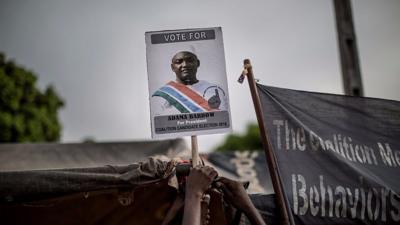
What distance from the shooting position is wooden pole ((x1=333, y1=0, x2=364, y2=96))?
6.29 metres

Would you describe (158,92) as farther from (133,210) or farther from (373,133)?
(373,133)

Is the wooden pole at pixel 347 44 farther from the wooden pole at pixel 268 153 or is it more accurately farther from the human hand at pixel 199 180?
the human hand at pixel 199 180

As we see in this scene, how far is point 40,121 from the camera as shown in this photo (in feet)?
36.5

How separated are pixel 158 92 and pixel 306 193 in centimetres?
131

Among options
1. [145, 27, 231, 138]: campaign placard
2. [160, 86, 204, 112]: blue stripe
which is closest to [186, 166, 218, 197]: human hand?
[145, 27, 231, 138]: campaign placard

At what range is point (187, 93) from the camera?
2.90 m

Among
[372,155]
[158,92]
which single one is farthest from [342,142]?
[158,92]

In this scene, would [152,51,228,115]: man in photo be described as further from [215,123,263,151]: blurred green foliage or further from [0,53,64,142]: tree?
[215,123,263,151]: blurred green foliage

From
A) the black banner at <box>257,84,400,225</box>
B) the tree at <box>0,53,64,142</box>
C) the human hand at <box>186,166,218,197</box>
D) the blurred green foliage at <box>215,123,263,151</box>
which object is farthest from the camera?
the blurred green foliage at <box>215,123,263,151</box>

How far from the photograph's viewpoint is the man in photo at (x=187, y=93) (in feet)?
9.43

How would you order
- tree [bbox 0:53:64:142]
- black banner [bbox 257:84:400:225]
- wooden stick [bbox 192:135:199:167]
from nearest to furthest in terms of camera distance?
wooden stick [bbox 192:135:199:167]
black banner [bbox 257:84:400:225]
tree [bbox 0:53:64:142]

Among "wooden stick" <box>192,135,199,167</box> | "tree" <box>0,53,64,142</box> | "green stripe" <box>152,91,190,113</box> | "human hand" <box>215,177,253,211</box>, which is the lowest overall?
"human hand" <box>215,177,253,211</box>

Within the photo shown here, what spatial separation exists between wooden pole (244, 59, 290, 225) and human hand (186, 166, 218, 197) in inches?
17.9

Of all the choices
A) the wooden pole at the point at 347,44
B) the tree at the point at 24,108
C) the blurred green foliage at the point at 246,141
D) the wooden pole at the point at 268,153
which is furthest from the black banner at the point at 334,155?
the blurred green foliage at the point at 246,141
